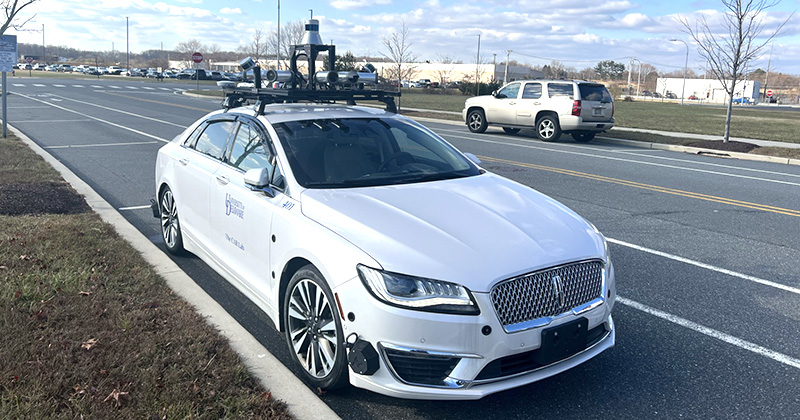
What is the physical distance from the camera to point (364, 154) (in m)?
4.68

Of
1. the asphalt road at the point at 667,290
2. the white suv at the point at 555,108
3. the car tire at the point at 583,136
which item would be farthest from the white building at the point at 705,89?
the asphalt road at the point at 667,290

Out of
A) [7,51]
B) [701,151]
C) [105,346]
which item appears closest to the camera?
[105,346]

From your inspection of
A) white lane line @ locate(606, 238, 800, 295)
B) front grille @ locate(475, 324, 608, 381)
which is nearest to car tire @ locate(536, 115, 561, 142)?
white lane line @ locate(606, 238, 800, 295)

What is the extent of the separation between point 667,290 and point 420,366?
3169mm

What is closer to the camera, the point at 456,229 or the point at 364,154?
the point at 456,229

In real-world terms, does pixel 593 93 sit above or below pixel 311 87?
above

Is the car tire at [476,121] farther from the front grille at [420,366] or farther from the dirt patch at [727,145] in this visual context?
the front grille at [420,366]

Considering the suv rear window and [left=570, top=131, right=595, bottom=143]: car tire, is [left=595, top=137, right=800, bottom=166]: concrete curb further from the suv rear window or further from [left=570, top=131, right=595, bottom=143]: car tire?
the suv rear window

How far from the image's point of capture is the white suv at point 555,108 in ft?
61.5

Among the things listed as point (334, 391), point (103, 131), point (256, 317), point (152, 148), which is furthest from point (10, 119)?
point (334, 391)

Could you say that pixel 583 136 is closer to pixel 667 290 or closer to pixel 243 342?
pixel 667 290

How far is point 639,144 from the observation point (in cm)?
1884

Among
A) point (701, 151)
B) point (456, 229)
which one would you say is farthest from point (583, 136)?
point (456, 229)

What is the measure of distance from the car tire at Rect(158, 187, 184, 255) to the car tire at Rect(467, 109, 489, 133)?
16331 mm
